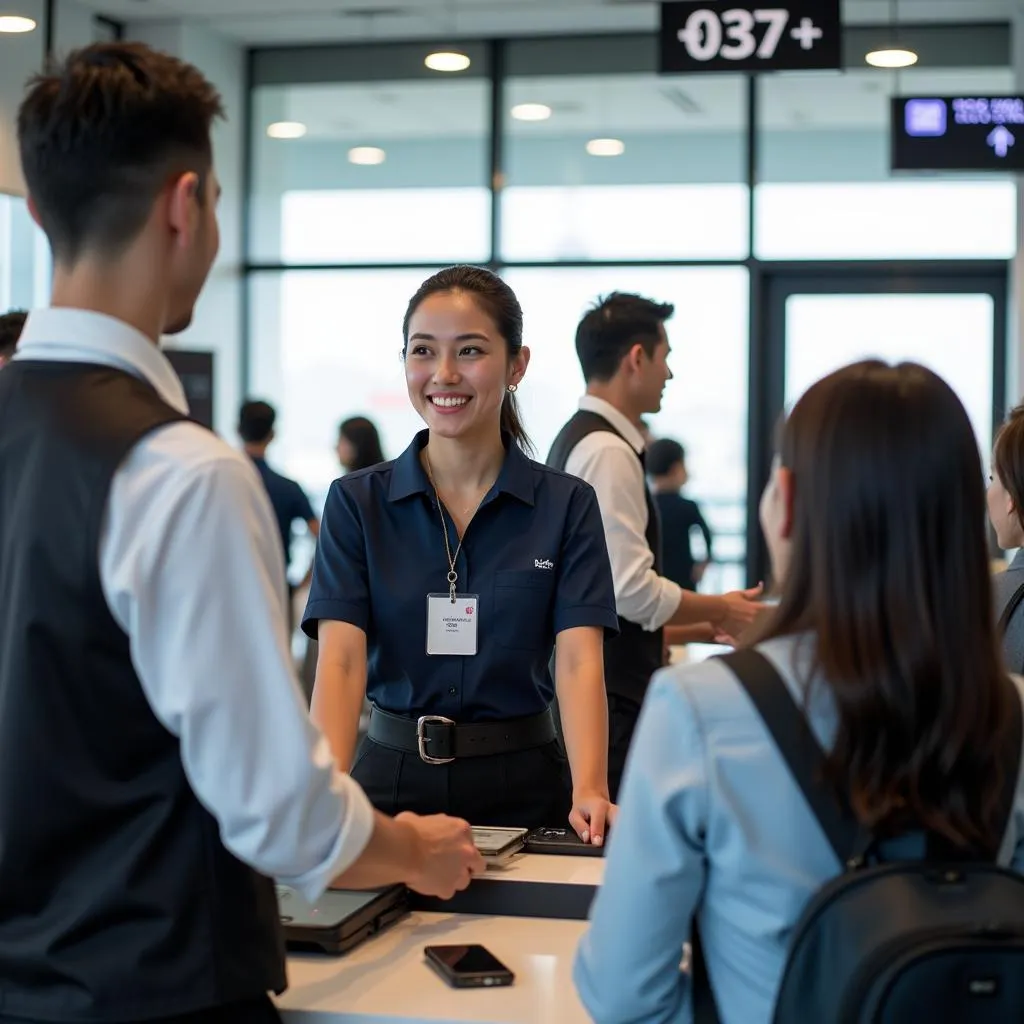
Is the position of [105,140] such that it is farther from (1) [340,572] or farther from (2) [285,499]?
(2) [285,499]

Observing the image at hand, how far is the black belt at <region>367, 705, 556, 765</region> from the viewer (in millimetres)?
2189

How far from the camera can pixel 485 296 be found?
2396 mm

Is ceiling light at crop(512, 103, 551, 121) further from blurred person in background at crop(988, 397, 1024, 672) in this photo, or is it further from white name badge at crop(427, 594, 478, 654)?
white name badge at crop(427, 594, 478, 654)

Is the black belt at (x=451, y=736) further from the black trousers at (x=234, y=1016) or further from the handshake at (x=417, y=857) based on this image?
the black trousers at (x=234, y=1016)

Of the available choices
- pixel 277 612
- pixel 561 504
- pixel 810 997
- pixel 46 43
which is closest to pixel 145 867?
pixel 277 612

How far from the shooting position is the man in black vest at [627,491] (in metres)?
3.29

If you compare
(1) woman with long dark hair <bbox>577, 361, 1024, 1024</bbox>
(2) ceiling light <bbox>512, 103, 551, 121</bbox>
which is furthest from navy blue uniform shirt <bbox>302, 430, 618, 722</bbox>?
(2) ceiling light <bbox>512, 103, 551, 121</bbox>

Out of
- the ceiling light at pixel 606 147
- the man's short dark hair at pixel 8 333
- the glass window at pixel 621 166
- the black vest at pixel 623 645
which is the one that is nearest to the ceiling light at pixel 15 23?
the glass window at pixel 621 166

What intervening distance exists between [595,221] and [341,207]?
4.79ft

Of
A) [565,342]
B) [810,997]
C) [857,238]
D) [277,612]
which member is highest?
[857,238]

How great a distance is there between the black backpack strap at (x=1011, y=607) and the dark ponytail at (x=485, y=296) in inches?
37.2

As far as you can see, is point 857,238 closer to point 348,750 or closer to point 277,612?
point 348,750

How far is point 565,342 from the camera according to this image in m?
7.73

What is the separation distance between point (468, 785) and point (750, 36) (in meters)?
3.54
